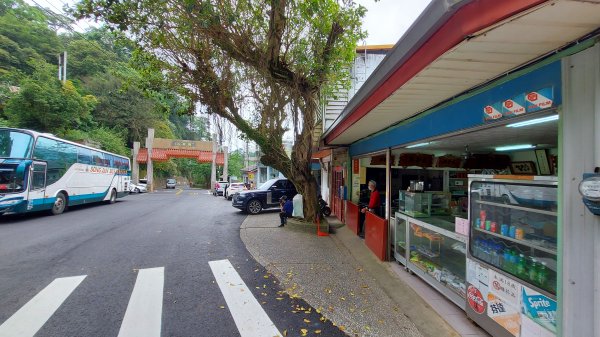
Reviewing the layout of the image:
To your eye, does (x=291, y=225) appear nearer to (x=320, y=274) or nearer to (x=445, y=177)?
(x=320, y=274)

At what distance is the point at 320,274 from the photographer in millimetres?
5090

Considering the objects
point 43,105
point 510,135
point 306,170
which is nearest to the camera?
point 510,135

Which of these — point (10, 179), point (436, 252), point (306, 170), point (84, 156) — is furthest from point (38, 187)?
point (436, 252)

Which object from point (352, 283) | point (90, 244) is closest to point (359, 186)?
point (352, 283)

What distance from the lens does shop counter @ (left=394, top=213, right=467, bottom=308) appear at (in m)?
3.97

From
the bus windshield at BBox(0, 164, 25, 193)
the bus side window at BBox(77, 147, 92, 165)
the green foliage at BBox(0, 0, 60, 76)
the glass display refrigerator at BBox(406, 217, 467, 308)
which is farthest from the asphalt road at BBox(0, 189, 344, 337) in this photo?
the green foliage at BBox(0, 0, 60, 76)

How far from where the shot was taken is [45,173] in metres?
10.8

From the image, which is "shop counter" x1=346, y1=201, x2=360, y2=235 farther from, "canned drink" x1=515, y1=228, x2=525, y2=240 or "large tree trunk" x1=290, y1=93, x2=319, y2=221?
"canned drink" x1=515, y1=228, x2=525, y2=240

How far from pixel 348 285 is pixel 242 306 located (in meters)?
1.74

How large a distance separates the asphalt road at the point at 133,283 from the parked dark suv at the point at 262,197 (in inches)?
166

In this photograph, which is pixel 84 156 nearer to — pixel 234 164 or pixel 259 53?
pixel 259 53

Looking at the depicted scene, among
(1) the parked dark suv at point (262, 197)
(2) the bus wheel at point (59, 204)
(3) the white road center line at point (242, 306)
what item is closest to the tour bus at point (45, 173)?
(2) the bus wheel at point (59, 204)

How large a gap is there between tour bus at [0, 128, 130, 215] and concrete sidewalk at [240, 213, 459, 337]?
821 cm

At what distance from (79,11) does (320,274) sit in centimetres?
750
